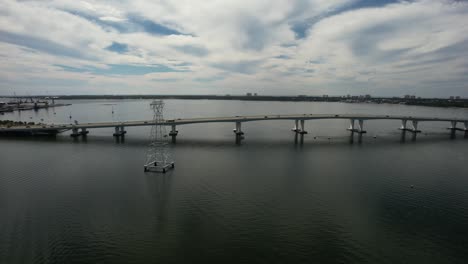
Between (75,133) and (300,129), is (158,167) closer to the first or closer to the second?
(75,133)

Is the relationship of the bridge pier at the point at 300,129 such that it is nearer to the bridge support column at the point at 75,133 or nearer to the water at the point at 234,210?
the water at the point at 234,210

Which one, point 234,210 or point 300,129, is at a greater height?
point 300,129

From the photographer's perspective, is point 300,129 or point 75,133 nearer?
point 75,133

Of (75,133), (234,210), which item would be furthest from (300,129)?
(75,133)

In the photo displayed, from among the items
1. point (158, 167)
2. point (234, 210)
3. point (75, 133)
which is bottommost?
point (234, 210)

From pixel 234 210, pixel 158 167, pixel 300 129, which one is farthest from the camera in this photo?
pixel 300 129

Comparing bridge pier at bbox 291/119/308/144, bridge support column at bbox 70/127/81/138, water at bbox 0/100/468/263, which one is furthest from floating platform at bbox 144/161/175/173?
bridge pier at bbox 291/119/308/144

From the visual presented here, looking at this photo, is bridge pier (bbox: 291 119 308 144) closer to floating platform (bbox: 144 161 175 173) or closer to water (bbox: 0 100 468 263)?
water (bbox: 0 100 468 263)

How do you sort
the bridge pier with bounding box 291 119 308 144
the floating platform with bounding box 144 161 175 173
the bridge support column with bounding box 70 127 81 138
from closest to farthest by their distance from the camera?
the floating platform with bounding box 144 161 175 173 < the bridge support column with bounding box 70 127 81 138 < the bridge pier with bounding box 291 119 308 144
